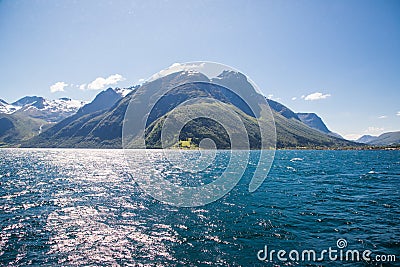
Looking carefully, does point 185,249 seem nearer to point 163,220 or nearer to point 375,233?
point 163,220

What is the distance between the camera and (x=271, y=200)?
135 ft

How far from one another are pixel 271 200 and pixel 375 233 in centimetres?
1742

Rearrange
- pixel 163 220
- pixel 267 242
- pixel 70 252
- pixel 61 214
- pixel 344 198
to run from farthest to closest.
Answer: pixel 344 198 < pixel 61 214 < pixel 163 220 < pixel 267 242 < pixel 70 252

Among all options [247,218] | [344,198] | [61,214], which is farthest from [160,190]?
[344,198]

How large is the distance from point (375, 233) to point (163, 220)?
76.5 feet

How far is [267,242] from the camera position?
77.3 feet

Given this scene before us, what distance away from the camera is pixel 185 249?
2244 cm

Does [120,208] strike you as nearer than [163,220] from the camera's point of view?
No

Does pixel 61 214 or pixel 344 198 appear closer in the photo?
pixel 61 214

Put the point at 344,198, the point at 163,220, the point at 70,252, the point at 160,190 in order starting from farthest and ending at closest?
1. the point at 160,190
2. the point at 344,198
3. the point at 163,220
4. the point at 70,252

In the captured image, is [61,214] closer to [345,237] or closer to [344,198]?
[345,237]

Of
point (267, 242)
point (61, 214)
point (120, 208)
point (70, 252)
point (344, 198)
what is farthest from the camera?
point (344, 198)

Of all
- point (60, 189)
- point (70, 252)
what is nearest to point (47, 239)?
point (70, 252)

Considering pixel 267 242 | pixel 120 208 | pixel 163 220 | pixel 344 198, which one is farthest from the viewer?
pixel 344 198
